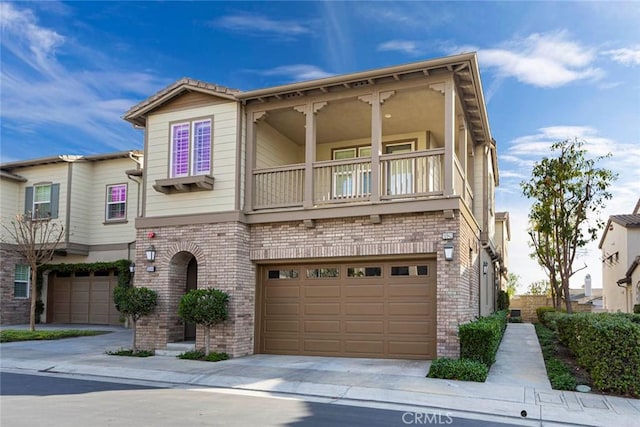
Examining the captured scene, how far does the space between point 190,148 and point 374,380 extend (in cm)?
756

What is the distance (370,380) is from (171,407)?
3650 mm

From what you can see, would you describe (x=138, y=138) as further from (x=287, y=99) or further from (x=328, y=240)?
(x=328, y=240)

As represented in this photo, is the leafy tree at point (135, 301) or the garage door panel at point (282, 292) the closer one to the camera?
the leafy tree at point (135, 301)

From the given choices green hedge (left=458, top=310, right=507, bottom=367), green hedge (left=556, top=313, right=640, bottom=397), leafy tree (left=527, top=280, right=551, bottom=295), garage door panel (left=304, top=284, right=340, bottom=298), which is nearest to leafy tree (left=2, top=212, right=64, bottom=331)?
garage door panel (left=304, top=284, right=340, bottom=298)

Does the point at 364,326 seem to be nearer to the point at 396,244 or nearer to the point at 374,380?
the point at 396,244

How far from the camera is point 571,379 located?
9.84 metres

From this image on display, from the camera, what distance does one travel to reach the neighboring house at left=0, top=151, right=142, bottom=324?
842 inches

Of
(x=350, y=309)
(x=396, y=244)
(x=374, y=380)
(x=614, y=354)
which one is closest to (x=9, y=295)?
(x=350, y=309)

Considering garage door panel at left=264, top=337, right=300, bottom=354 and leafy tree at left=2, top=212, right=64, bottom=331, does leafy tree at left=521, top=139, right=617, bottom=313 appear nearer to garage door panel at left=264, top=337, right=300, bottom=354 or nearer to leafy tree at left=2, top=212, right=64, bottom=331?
garage door panel at left=264, top=337, right=300, bottom=354

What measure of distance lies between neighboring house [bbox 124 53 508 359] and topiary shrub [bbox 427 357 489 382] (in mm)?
952

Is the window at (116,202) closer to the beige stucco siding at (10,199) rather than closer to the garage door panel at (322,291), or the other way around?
the beige stucco siding at (10,199)

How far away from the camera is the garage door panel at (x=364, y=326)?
41.3 ft

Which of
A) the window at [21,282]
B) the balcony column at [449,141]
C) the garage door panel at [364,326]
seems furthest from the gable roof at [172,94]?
the window at [21,282]

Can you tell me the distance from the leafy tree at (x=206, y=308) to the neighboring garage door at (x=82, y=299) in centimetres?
989
